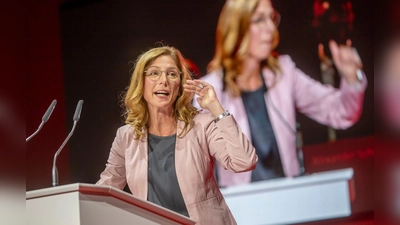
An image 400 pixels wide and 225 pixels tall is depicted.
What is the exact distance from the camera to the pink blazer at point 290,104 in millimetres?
3721

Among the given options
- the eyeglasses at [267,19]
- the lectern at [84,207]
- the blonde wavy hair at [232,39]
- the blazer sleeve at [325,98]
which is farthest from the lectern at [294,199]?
the lectern at [84,207]

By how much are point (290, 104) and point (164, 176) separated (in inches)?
78.9

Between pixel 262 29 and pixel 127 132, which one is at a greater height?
pixel 262 29

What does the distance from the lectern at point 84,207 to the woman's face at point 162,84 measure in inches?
31.5

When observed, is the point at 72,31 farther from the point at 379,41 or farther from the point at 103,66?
the point at 379,41

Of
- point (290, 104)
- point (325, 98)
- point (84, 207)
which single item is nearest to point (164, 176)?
point (84, 207)

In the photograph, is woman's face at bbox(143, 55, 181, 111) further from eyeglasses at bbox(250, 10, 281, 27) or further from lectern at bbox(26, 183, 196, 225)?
eyeglasses at bbox(250, 10, 281, 27)

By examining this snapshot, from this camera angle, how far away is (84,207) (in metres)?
1.31

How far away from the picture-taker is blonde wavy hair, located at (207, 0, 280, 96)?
3670mm

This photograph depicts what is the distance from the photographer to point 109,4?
354 cm

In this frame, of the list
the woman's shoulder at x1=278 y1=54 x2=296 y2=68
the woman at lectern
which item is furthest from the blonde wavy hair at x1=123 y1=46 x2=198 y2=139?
the woman's shoulder at x1=278 y1=54 x2=296 y2=68

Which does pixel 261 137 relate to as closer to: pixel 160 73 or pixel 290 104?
pixel 290 104

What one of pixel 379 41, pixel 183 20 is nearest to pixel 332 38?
pixel 183 20

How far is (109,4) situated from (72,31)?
316mm
